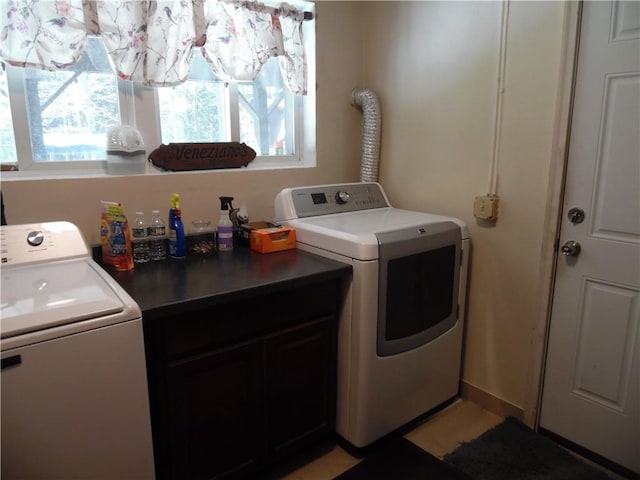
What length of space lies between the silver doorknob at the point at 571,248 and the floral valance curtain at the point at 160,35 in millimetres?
1437

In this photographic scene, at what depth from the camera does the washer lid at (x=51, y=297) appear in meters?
1.06

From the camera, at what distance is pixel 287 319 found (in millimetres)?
1684

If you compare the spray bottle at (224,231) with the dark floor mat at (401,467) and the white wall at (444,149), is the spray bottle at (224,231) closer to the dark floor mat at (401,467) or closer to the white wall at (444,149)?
the white wall at (444,149)

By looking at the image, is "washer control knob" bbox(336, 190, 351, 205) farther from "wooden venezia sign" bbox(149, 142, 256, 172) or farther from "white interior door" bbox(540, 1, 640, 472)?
"white interior door" bbox(540, 1, 640, 472)

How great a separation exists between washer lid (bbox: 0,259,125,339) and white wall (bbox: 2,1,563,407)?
0.45 metres

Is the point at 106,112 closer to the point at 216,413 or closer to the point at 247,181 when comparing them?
the point at 247,181

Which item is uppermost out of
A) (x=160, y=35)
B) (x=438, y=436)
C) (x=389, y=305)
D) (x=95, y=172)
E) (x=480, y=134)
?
(x=160, y=35)

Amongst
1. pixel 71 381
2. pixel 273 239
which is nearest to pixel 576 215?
pixel 273 239

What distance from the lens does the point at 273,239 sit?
1953 mm

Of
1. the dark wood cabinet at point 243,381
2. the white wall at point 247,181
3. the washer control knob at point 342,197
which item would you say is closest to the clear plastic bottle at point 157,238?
the white wall at point 247,181

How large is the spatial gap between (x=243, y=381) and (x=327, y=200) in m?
0.97

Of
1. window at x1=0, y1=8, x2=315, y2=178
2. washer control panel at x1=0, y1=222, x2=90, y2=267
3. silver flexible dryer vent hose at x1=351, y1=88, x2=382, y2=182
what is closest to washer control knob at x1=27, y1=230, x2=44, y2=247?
washer control panel at x1=0, y1=222, x2=90, y2=267

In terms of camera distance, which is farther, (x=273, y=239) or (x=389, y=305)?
(x=273, y=239)

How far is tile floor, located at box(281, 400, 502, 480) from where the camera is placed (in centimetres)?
186
